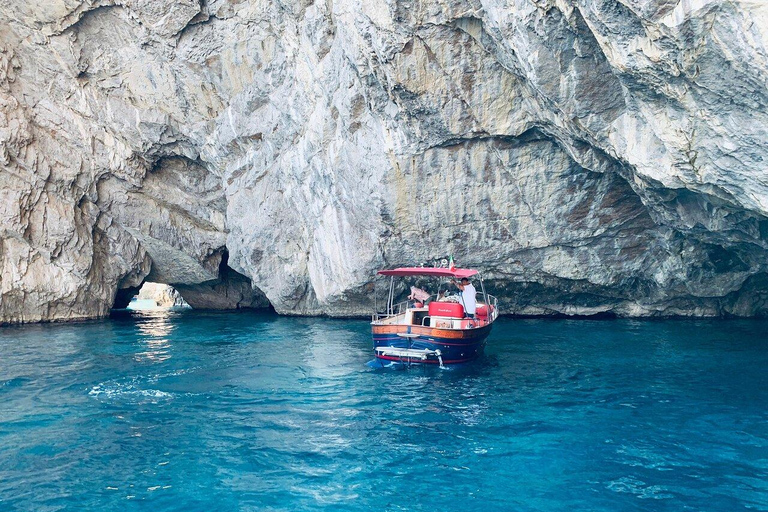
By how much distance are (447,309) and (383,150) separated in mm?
7559

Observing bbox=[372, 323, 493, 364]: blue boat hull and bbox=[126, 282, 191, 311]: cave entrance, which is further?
bbox=[126, 282, 191, 311]: cave entrance

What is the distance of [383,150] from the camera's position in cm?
2395

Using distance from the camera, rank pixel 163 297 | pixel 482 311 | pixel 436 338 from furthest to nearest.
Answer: pixel 163 297
pixel 482 311
pixel 436 338

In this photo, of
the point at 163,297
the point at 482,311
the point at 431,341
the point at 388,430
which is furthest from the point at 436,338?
the point at 163,297

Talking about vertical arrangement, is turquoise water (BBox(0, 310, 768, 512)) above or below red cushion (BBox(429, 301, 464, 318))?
below

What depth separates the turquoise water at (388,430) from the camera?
9523 millimetres

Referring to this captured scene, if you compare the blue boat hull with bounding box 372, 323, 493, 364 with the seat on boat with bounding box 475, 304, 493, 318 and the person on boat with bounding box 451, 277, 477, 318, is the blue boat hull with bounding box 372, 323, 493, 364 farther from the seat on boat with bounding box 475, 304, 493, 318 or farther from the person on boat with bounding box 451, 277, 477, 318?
the seat on boat with bounding box 475, 304, 493, 318

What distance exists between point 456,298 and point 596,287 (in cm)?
934

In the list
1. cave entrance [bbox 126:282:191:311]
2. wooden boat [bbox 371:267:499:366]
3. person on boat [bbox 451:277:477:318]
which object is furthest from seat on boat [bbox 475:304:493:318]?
cave entrance [bbox 126:282:191:311]

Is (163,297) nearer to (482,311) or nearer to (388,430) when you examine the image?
(482,311)

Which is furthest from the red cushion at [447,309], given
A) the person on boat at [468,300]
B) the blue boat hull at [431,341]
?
the person on boat at [468,300]

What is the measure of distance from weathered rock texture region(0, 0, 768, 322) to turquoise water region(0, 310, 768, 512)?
5274mm

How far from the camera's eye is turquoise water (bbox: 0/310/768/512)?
9.52 m

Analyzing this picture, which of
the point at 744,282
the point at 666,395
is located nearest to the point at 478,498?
the point at 666,395
